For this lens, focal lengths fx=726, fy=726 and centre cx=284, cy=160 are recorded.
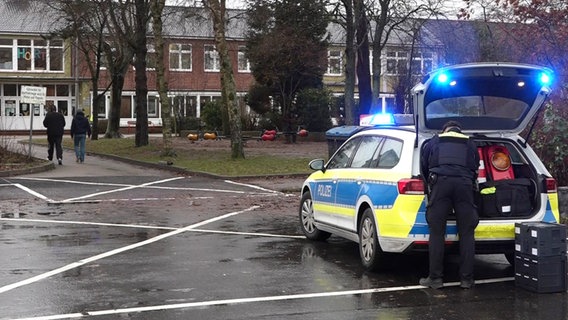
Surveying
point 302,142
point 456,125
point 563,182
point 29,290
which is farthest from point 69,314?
point 302,142

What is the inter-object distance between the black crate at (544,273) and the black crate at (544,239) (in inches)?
2.4

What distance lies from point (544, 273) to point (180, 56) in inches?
2088

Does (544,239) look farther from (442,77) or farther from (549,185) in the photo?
(442,77)

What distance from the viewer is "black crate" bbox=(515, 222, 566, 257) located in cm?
730

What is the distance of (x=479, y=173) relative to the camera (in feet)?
26.7

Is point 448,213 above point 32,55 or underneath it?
underneath

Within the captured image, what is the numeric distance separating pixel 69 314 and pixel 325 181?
4364 millimetres

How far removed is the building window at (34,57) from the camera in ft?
181

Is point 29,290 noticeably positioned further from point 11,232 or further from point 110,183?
point 110,183

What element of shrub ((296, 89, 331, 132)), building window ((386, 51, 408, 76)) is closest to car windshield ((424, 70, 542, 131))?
shrub ((296, 89, 331, 132))

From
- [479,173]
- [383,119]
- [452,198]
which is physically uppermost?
[383,119]

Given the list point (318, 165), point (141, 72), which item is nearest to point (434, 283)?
point (318, 165)

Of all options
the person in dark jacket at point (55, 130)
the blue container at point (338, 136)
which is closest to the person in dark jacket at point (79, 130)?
the person in dark jacket at point (55, 130)

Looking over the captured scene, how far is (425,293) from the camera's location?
23.9 feet
